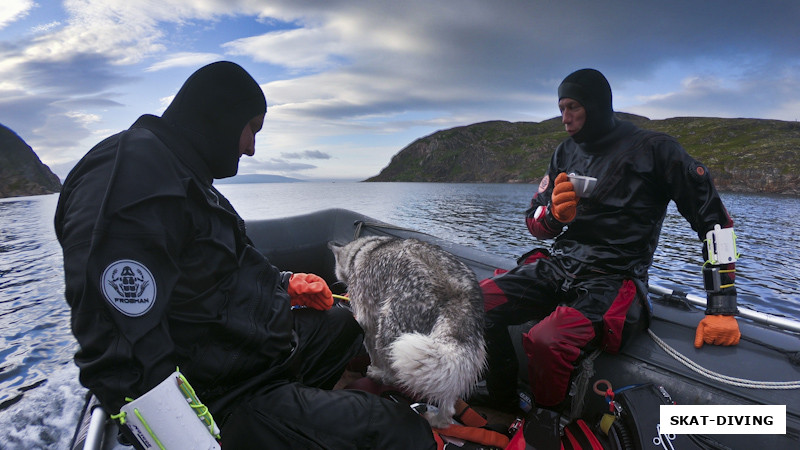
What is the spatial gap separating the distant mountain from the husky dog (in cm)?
12285

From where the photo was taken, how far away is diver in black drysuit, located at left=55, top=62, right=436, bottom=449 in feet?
5.17

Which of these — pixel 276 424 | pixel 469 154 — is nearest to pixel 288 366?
pixel 276 424

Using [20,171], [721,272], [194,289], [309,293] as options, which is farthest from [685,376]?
[20,171]

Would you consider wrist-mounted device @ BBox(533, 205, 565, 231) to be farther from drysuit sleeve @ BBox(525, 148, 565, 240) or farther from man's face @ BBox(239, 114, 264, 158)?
man's face @ BBox(239, 114, 264, 158)

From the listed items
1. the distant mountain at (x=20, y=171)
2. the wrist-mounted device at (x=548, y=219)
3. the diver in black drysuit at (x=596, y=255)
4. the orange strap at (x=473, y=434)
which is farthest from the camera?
the distant mountain at (x=20, y=171)

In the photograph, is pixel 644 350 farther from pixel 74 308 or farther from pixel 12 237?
pixel 12 237

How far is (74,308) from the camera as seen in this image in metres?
1.57

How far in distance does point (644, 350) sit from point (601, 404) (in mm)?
628

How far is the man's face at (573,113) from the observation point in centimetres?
395

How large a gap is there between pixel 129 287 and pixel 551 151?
354 feet

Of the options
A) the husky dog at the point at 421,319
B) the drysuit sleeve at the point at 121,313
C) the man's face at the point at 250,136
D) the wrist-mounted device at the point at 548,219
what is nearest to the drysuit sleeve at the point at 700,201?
→ the wrist-mounted device at the point at 548,219

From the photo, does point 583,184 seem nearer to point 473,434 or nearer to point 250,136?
point 473,434

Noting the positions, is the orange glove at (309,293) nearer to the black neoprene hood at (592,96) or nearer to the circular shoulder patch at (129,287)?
the circular shoulder patch at (129,287)

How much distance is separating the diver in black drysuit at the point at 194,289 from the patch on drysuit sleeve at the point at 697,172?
3.18 metres
